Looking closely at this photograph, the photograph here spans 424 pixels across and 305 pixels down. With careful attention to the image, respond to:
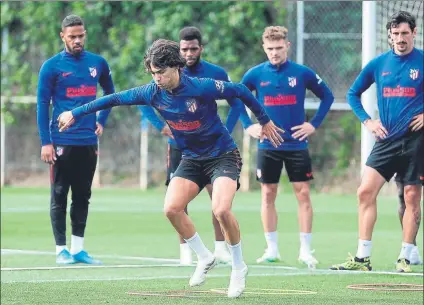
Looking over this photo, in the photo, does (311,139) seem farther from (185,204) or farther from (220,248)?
(185,204)

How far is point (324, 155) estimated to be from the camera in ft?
75.6

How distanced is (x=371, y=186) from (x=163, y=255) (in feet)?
8.61

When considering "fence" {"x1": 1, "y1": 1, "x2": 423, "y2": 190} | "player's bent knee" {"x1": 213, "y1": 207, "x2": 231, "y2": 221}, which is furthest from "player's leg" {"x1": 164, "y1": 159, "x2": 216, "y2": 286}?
"fence" {"x1": 1, "y1": 1, "x2": 423, "y2": 190}

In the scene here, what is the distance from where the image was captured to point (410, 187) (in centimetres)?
1112

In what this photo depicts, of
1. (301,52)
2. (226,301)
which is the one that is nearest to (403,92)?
(226,301)

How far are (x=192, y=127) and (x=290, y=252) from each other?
4.08 m

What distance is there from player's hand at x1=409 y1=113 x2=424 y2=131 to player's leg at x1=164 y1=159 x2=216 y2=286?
2.43 m

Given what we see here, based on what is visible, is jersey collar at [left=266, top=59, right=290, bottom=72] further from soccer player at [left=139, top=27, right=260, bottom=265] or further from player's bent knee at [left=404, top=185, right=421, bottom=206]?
player's bent knee at [left=404, top=185, right=421, bottom=206]

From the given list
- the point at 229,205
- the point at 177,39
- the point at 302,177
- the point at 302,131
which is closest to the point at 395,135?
the point at 302,131

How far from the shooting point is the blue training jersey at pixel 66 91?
37.6 feet

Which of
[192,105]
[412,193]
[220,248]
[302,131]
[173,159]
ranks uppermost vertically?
[192,105]

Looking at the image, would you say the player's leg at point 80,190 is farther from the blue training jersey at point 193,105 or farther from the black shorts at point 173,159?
the blue training jersey at point 193,105

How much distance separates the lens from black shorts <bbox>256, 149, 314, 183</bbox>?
39.4ft

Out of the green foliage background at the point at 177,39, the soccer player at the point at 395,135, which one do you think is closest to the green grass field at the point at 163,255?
the soccer player at the point at 395,135
